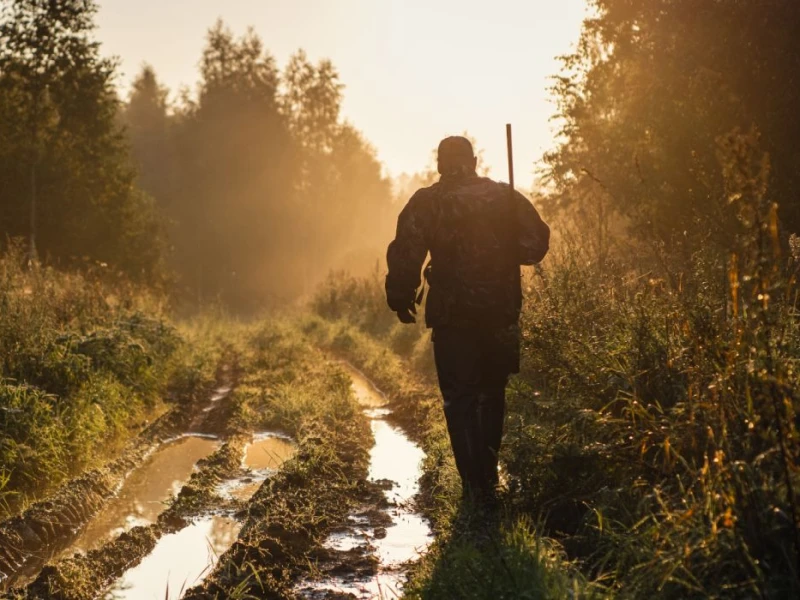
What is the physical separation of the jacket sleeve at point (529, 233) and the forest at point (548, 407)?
0.49 metres

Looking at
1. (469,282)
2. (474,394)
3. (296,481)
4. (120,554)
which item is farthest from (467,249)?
(120,554)

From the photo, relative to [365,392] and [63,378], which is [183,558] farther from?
[365,392]

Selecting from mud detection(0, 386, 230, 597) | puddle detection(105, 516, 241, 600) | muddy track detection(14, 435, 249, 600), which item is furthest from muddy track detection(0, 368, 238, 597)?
puddle detection(105, 516, 241, 600)

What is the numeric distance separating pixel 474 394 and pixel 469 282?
73 cm

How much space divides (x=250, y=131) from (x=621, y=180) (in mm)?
39057

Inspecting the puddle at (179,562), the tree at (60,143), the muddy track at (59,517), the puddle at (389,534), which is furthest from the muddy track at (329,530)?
the tree at (60,143)

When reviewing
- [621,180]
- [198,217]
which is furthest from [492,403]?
[198,217]

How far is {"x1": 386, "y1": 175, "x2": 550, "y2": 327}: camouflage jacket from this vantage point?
226 inches

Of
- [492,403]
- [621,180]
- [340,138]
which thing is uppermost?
[340,138]

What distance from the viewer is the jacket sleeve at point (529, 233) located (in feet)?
19.1

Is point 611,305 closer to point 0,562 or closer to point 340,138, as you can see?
point 0,562

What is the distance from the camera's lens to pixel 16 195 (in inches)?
1017

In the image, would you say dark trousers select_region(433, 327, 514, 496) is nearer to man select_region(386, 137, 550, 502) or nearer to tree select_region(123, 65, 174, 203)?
man select_region(386, 137, 550, 502)

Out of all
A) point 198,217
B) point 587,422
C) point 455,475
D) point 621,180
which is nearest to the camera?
point 587,422
